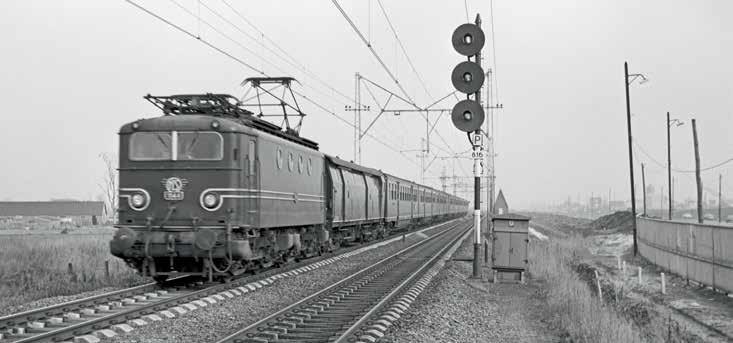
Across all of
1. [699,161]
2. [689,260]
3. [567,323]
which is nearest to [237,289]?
[567,323]

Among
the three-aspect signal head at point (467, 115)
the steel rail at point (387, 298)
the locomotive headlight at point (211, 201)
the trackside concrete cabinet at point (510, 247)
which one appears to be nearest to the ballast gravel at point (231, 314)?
the steel rail at point (387, 298)

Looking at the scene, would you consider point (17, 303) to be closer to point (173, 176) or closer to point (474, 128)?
point (173, 176)

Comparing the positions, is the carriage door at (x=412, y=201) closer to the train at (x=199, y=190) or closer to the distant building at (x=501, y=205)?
the distant building at (x=501, y=205)

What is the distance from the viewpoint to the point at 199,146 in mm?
13852

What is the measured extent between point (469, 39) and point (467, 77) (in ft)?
3.16

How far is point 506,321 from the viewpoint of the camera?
11.6m

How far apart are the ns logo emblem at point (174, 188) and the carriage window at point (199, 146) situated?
1.40 ft

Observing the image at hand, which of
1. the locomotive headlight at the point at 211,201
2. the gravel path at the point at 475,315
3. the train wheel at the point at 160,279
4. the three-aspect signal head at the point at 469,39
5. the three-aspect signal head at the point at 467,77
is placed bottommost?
the gravel path at the point at 475,315

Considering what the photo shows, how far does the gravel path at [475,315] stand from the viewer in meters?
10.0

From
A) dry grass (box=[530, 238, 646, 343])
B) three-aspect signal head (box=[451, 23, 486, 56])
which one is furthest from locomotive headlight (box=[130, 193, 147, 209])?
three-aspect signal head (box=[451, 23, 486, 56])

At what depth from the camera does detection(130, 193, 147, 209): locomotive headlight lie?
45.2 feet

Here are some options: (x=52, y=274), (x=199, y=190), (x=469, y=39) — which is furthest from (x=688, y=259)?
(x=52, y=274)

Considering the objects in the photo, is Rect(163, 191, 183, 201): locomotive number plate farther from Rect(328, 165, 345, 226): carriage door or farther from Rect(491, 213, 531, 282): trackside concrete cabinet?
Rect(328, 165, 345, 226): carriage door

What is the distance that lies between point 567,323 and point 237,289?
6043 millimetres
